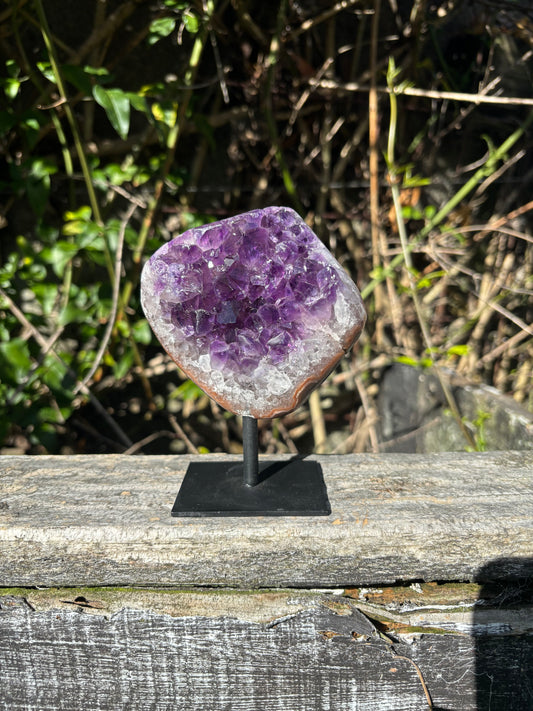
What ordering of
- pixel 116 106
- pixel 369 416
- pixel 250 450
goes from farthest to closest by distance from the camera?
1. pixel 369 416
2. pixel 116 106
3. pixel 250 450

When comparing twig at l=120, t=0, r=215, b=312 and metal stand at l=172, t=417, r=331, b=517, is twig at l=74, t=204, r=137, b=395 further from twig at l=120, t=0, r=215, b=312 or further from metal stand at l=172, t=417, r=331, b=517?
metal stand at l=172, t=417, r=331, b=517

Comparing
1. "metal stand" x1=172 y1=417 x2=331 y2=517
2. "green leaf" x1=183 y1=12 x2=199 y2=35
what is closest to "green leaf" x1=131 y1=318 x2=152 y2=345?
"metal stand" x1=172 y1=417 x2=331 y2=517

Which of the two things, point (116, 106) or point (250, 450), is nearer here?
Answer: point (250, 450)

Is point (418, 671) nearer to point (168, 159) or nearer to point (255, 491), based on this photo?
point (255, 491)

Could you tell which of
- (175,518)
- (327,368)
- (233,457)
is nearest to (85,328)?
(233,457)

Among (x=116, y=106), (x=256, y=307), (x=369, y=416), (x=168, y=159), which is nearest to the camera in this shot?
(x=256, y=307)

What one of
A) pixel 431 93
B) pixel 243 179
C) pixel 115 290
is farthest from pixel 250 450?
pixel 243 179
